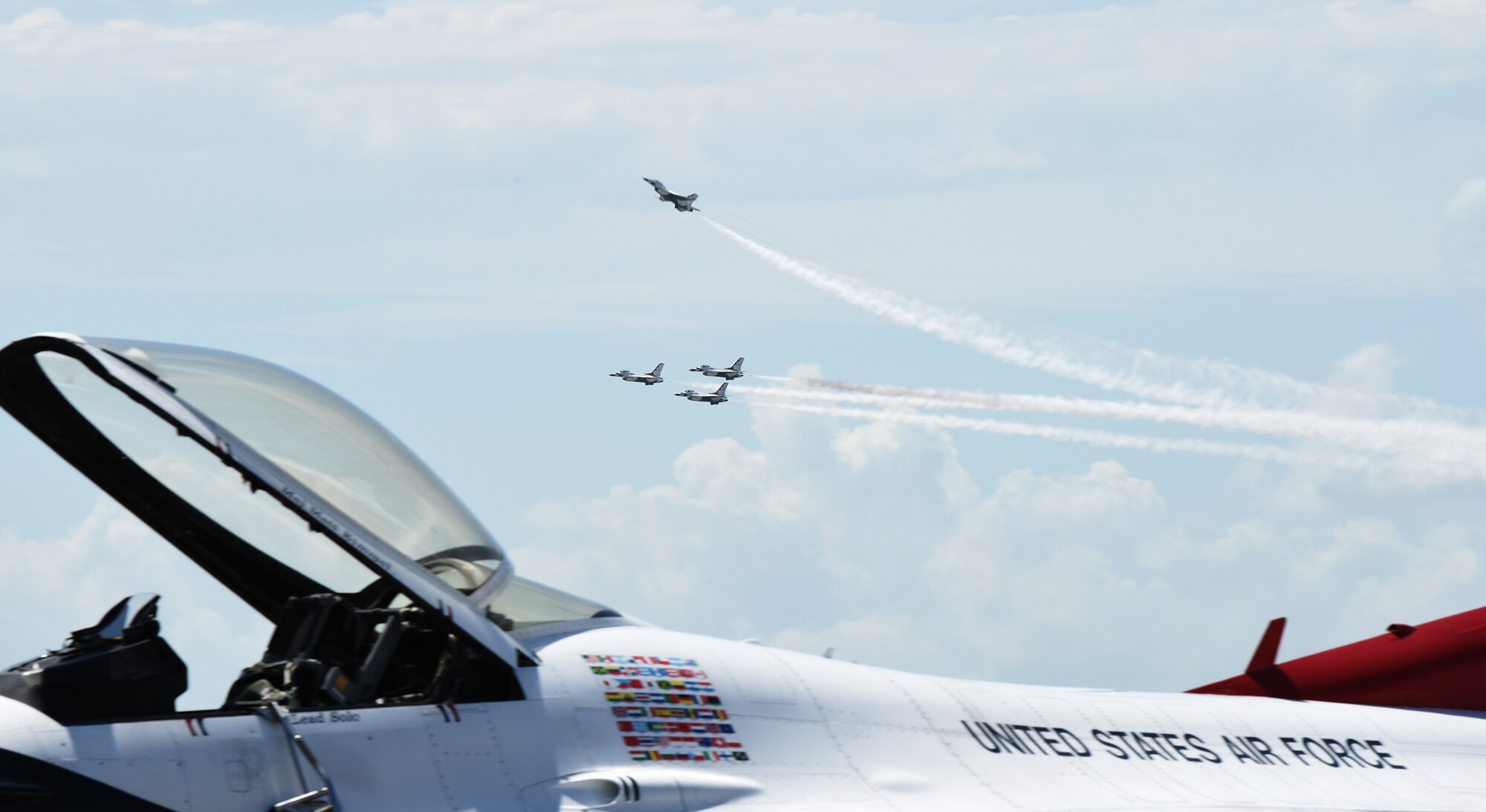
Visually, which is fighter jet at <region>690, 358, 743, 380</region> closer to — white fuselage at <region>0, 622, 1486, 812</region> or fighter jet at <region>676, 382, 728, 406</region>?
fighter jet at <region>676, 382, 728, 406</region>

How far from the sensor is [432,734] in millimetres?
7094

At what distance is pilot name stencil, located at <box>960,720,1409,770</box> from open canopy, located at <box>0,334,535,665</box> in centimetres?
354

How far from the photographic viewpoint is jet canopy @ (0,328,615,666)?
669 centimetres

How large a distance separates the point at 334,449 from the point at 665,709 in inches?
90.1

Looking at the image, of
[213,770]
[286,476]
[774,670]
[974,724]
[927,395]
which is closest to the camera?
[213,770]

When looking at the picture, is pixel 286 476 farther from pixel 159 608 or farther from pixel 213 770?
pixel 213 770

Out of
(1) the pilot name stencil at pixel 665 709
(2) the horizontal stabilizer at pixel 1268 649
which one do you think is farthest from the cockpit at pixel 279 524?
(2) the horizontal stabilizer at pixel 1268 649

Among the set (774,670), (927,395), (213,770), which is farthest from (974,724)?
(927,395)

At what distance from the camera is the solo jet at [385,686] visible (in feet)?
20.9

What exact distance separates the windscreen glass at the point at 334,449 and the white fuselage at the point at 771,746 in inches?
30.7

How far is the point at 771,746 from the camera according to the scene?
8375mm

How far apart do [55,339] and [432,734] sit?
2.49 m

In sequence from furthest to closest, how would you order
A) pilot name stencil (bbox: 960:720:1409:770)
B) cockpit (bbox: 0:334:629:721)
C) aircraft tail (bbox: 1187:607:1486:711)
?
aircraft tail (bbox: 1187:607:1486:711) → pilot name stencil (bbox: 960:720:1409:770) → cockpit (bbox: 0:334:629:721)

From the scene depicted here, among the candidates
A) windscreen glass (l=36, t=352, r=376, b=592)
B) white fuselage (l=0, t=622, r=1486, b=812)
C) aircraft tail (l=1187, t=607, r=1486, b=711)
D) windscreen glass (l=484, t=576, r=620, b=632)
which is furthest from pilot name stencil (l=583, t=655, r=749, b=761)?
aircraft tail (l=1187, t=607, r=1486, b=711)
